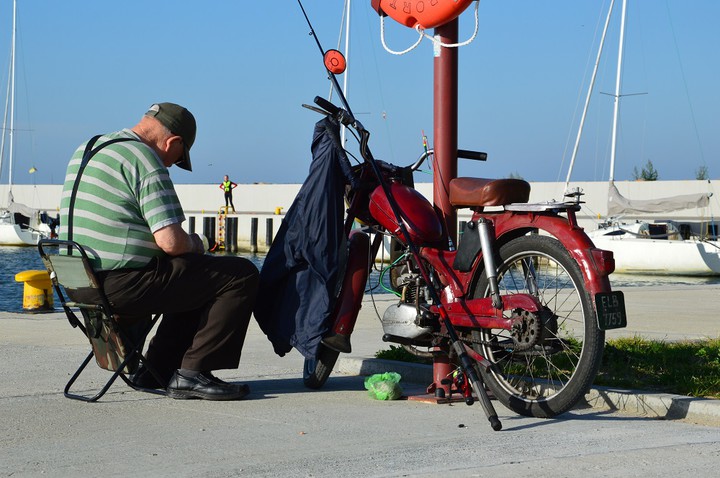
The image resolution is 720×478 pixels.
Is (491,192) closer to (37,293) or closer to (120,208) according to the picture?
(120,208)

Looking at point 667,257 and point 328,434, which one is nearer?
point 328,434

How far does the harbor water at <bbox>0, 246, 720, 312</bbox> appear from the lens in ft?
73.2

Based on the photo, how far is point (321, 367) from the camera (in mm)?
6102

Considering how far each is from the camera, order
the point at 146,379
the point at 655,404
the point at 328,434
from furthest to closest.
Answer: the point at 146,379 → the point at 655,404 → the point at 328,434

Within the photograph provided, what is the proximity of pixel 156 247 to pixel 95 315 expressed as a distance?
1.55 feet

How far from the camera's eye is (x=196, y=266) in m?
5.50

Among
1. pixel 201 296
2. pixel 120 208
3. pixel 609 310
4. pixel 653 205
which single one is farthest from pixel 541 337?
pixel 653 205

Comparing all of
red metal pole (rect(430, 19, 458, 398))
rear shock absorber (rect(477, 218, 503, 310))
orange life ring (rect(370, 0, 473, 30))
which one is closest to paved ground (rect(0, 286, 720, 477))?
rear shock absorber (rect(477, 218, 503, 310))

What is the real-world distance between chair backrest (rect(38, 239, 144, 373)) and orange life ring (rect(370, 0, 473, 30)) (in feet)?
7.84

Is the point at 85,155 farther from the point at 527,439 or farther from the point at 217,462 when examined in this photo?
the point at 527,439

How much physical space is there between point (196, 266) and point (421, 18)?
2060mm

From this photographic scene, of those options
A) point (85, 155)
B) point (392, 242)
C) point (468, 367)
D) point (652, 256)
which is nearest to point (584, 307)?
point (468, 367)

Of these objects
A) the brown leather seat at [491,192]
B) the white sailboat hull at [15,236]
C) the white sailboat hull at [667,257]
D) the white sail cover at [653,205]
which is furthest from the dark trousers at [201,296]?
the white sailboat hull at [15,236]

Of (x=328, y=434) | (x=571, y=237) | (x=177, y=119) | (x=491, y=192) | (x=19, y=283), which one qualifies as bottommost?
(x=19, y=283)
